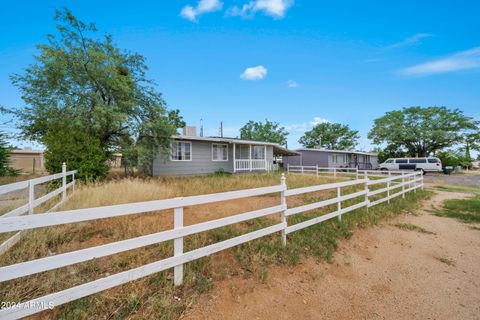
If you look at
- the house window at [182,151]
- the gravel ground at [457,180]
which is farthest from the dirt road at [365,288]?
the gravel ground at [457,180]

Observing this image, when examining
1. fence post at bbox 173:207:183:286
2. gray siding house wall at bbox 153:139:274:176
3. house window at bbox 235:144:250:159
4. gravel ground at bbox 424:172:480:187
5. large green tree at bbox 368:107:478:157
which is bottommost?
gravel ground at bbox 424:172:480:187

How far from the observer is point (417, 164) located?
22953mm

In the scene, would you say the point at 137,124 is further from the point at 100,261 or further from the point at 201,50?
the point at 100,261

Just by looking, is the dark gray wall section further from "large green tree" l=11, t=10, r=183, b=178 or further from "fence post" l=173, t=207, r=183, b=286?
"fence post" l=173, t=207, r=183, b=286

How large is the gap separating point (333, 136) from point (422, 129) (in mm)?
16778

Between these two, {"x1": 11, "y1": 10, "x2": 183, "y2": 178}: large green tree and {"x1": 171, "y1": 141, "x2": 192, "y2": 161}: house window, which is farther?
{"x1": 171, "y1": 141, "x2": 192, "y2": 161}: house window

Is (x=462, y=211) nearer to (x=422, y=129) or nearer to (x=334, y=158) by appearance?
(x=334, y=158)

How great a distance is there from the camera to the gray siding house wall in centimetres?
1351

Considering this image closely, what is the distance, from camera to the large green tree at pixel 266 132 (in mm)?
43275

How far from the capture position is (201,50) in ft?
44.3

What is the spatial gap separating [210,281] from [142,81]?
39.2 feet

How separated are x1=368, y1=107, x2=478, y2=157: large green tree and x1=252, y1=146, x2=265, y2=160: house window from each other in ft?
81.4

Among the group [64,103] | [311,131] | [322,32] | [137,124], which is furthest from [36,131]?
[311,131]

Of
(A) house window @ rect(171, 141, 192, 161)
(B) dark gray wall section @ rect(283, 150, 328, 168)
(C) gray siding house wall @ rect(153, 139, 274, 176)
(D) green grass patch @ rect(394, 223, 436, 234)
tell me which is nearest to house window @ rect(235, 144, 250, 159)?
(C) gray siding house wall @ rect(153, 139, 274, 176)
